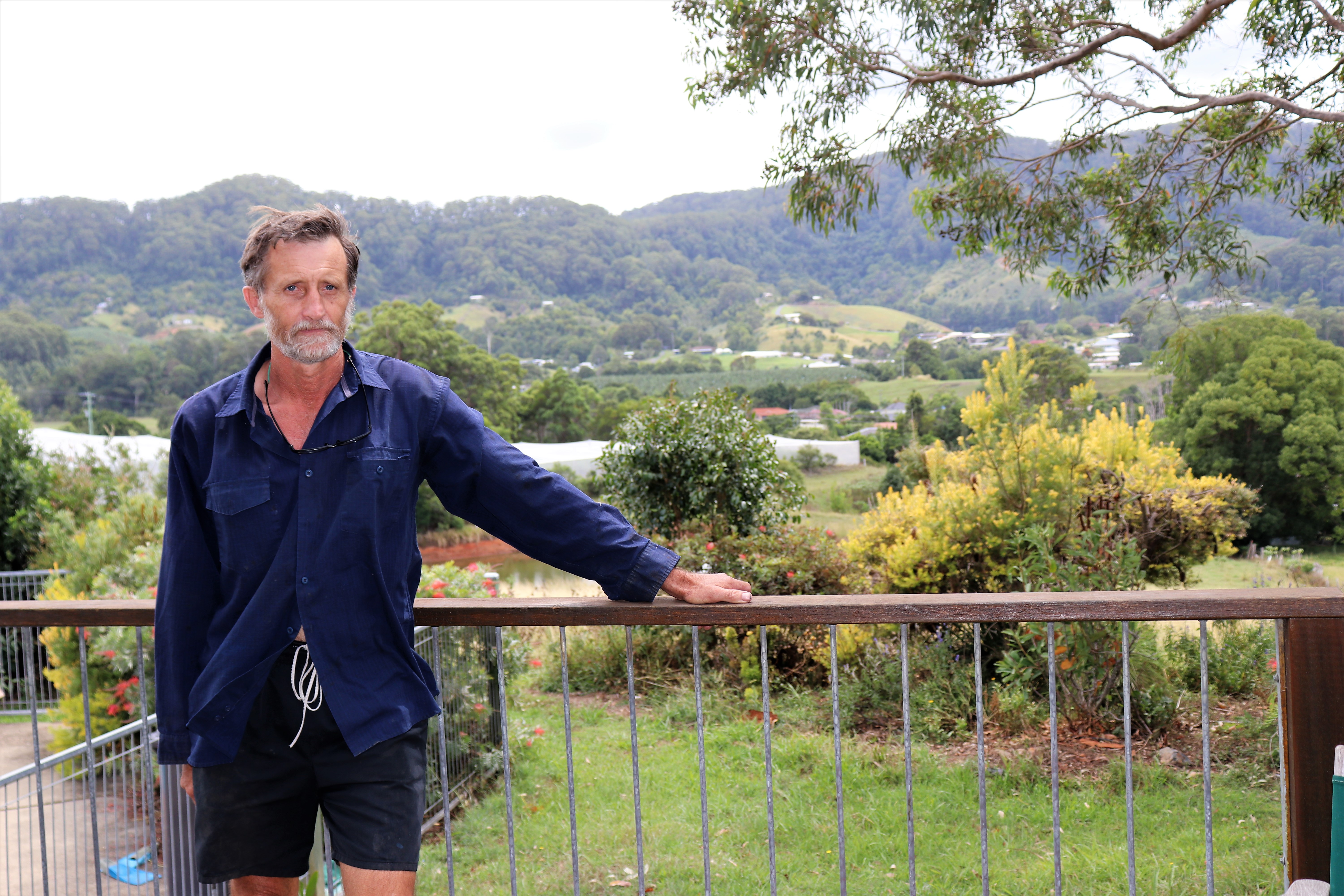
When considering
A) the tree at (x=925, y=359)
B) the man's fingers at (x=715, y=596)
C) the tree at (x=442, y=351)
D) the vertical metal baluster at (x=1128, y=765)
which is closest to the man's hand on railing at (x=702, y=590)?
the man's fingers at (x=715, y=596)

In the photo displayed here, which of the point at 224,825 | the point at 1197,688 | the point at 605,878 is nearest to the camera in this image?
the point at 224,825

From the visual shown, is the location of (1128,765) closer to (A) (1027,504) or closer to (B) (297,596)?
(B) (297,596)

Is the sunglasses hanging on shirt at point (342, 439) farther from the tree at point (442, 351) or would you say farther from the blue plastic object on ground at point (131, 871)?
the tree at point (442, 351)

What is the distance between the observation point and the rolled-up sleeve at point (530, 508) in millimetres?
1761

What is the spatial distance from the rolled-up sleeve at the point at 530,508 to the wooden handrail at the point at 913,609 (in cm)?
9

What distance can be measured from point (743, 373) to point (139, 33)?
52.1 metres

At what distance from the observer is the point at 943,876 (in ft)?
13.1

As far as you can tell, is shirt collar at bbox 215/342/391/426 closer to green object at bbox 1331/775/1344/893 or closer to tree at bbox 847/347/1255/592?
green object at bbox 1331/775/1344/893

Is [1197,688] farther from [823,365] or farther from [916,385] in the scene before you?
[823,365]

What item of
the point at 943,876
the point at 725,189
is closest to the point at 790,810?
the point at 943,876

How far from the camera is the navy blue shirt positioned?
161cm

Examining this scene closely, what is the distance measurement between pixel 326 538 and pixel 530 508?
36 cm

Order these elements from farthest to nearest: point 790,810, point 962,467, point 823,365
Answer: point 823,365 → point 962,467 → point 790,810

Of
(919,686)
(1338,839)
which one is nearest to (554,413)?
(919,686)
